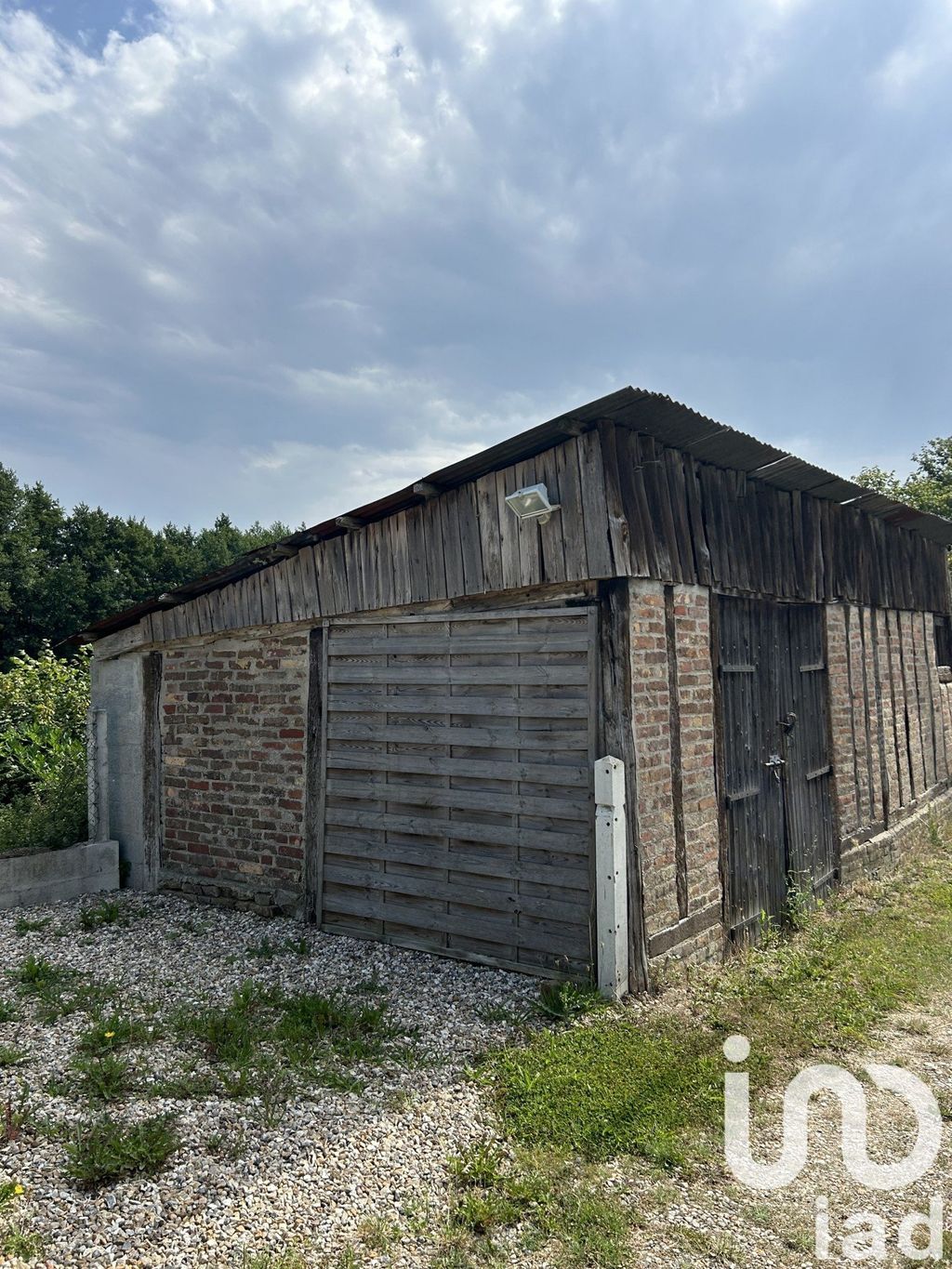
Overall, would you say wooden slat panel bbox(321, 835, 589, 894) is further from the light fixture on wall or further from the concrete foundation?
the concrete foundation

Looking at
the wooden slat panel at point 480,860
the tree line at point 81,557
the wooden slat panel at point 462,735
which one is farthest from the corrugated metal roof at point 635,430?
the tree line at point 81,557

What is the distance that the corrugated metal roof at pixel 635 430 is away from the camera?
4742 millimetres

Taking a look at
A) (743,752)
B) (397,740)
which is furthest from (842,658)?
(397,740)

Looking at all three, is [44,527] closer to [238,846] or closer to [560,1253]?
[238,846]

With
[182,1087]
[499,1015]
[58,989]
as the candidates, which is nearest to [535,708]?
[499,1015]

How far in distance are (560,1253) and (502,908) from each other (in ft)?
8.28

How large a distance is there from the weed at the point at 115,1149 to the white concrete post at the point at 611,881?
2.51 metres

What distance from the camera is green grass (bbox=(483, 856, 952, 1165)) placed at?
352cm

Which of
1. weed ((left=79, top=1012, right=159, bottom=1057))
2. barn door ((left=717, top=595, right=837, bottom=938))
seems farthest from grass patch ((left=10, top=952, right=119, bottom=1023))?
barn door ((left=717, top=595, right=837, bottom=938))

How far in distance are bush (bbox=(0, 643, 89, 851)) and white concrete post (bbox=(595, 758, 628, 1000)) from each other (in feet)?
20.4

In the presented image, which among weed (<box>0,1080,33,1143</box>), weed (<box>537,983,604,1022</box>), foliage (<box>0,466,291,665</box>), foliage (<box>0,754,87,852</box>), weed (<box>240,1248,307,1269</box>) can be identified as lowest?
weed (<box>240,1248,307,1269</box>)

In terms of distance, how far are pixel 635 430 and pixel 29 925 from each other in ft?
21.2

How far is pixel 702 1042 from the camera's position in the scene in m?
4.23

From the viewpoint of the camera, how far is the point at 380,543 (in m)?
6.08
